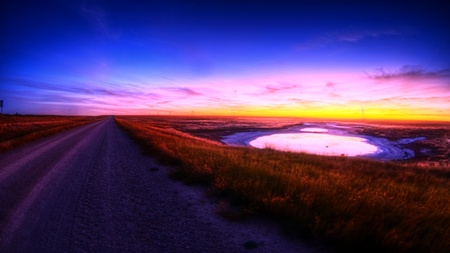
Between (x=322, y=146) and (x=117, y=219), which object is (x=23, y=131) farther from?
(x=322, y=146)

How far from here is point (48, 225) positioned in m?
4.48

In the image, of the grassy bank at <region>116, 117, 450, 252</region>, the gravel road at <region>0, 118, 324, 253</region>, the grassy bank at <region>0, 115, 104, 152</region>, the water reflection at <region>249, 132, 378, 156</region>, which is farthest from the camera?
the water reflection at <region>249, 132, 378, 156</region>

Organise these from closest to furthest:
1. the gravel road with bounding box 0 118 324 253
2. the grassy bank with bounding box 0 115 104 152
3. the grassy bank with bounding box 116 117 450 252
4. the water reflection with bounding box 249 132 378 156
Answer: the grassy bank with bounding box 116 117 450 252 < the gravel road with bounding box 0 118 324 253 < the grassy bank with bounding box 0 115 104 152 < the water reflection with bounding box 249 132 378 156

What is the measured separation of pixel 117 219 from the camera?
4781 millimetres

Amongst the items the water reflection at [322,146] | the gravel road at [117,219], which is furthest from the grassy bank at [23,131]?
the water reflection at [322,146]

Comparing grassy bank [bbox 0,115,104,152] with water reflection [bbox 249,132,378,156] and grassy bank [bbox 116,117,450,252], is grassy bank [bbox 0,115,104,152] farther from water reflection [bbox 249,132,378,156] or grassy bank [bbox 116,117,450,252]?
water reflection [bbox 249,132,378,156]

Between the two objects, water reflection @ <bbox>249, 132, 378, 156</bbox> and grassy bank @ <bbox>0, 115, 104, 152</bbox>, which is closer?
grassy bank @ <bbox>0, 115, 104, 152</bbox>

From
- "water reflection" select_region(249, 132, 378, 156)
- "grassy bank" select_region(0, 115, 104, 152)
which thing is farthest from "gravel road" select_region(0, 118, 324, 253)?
"water reflection" select_region(249, 132, 378, 156)

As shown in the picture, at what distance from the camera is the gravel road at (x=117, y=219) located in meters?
3.83

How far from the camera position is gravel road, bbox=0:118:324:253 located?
3.83m

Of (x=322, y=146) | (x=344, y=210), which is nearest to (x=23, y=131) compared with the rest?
(x=344, y=210)

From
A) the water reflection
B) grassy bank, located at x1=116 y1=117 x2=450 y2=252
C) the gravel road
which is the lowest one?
the water reflection

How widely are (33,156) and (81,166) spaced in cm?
464

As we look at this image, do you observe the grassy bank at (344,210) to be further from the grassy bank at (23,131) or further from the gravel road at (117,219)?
the grassy bank at (23,131)
